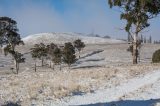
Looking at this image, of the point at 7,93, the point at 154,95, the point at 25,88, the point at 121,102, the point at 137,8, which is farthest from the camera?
the point at 137,8

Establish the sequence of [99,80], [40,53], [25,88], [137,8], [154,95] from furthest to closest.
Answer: [40,53] < [137,8] < [99,80] < [25,88] < [154,95]

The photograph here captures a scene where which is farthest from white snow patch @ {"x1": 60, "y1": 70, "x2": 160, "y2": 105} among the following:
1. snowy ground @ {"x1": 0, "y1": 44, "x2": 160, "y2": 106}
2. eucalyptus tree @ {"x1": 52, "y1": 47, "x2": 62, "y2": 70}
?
eucalyptus tree @ {"x1": 52, "y1": 47, "x2": 62, "y2": 70}

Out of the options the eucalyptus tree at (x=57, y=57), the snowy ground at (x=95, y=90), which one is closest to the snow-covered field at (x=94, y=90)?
the snowy ground at (x=95, y=90)

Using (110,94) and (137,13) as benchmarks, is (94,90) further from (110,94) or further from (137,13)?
(137,13)

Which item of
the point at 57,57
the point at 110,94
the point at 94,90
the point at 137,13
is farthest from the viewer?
the point at 57,57

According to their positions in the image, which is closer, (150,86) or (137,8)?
(150,86)

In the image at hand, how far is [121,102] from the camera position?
21266 mm

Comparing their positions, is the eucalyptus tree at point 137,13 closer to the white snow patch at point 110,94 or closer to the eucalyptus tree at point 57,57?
the white snow patch at point 110,94

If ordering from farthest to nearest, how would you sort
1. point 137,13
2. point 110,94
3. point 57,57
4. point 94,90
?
point 57,57 → point 137,13 → point 94,90 → point 110,94

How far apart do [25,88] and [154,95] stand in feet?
28.5

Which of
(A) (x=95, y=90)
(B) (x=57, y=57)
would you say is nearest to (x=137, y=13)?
(A) (x=95, y=90)

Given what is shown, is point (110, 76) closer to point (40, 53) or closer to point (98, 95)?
point (98, 95)

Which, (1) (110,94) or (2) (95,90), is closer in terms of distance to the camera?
(1) (110,94)

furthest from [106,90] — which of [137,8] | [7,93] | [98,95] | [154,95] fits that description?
[137,8]
